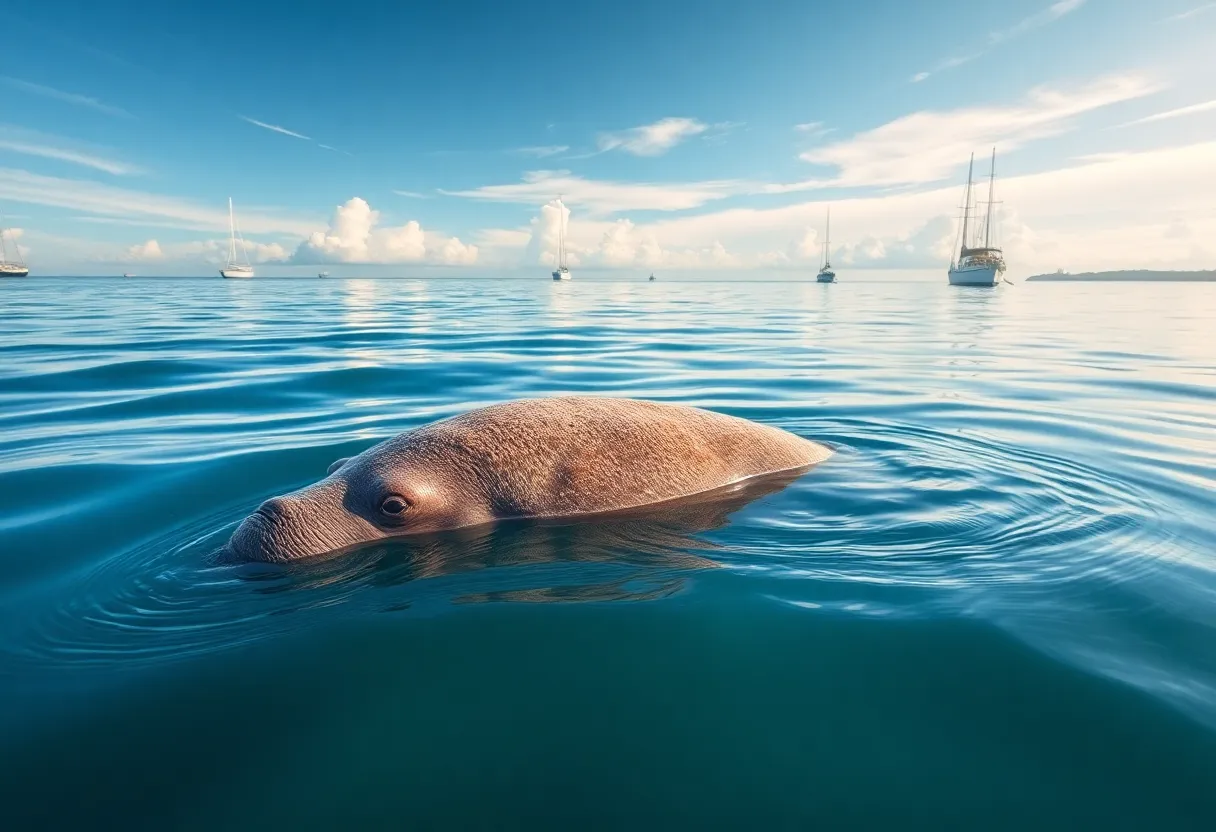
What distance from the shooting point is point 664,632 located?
376cm

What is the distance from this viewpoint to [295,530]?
4941mm

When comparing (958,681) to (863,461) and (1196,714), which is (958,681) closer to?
(1196,714)

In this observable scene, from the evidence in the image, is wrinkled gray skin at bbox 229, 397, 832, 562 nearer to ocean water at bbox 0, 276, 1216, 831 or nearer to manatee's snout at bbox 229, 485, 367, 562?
manatee's snout at bbox 229, 485, 367, 562

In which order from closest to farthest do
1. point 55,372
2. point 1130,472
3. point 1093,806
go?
point 1093,806 → point 1130,472 → point 55,372

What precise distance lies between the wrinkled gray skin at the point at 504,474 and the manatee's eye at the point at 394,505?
0.01m

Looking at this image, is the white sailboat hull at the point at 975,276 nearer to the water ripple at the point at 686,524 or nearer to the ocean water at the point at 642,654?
the water ripple at the point at 686,524

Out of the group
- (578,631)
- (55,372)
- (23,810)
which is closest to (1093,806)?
(578,631)

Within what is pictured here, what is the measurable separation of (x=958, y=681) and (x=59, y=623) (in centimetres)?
535

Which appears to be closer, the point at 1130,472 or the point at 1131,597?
the point at 1131,597

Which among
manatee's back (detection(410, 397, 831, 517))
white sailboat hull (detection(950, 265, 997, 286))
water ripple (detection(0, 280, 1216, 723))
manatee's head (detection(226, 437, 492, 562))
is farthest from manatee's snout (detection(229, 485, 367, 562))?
white sailboat hull (detection(950, 265, 997, 286))

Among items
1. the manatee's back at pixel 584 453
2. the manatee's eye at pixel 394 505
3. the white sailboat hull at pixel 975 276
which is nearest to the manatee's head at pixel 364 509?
the manatee's eye at pixel 394 505

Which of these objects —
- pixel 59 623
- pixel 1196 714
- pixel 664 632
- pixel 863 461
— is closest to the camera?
pixel 1196 714

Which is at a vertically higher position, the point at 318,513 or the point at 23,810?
the point at 318,513

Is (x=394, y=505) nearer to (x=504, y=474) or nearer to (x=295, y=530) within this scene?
(x=295, y=530)
